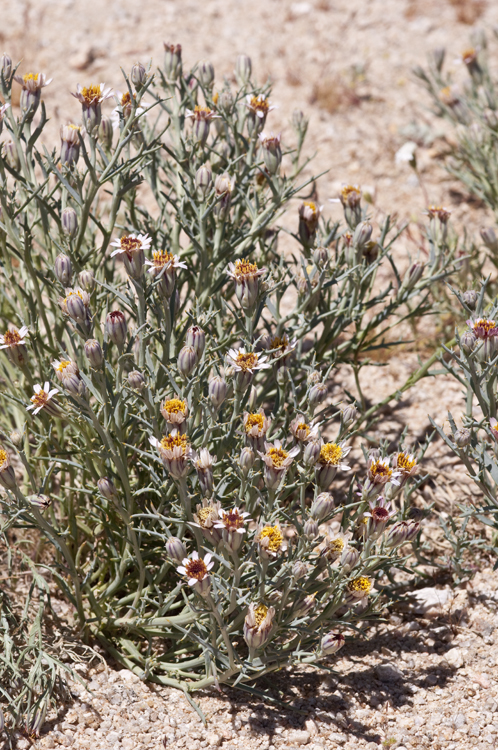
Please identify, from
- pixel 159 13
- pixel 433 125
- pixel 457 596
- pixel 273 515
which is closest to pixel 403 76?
pixel 433 125

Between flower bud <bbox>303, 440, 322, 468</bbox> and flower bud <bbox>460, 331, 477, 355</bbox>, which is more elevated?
Result: flower bud <bbox>460, 331, 477, 355</bbox>

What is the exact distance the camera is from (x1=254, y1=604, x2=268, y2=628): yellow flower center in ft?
7.20

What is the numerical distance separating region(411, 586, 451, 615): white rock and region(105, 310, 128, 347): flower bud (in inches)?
67.1

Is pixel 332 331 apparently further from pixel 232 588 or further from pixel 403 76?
pixel 403 76

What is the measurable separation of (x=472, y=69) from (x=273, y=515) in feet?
13.9

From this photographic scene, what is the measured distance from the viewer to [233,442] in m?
2.70

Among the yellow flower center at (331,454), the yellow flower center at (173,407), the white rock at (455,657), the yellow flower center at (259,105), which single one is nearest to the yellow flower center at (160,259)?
the yellow flower center at (173,407)

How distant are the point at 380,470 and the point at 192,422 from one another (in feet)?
2.14

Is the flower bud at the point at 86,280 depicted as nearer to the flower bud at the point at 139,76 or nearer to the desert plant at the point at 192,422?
the desert plant at the point at 192,422

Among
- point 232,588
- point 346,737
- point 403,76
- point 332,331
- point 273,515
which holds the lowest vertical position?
point 346,737

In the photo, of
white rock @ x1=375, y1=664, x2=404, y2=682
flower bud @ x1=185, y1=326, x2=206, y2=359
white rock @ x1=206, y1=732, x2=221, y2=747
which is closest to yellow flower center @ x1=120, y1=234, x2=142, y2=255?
flower bud @ x1=185, y1=326, x2=206, y2=359

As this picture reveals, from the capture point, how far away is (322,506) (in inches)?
88.0

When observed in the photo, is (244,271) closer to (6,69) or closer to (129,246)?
(129,246)

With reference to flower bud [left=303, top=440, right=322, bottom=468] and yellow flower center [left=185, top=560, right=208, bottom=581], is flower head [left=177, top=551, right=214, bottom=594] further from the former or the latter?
flower bud [left=303, top=440, right=322, bottom=468]
